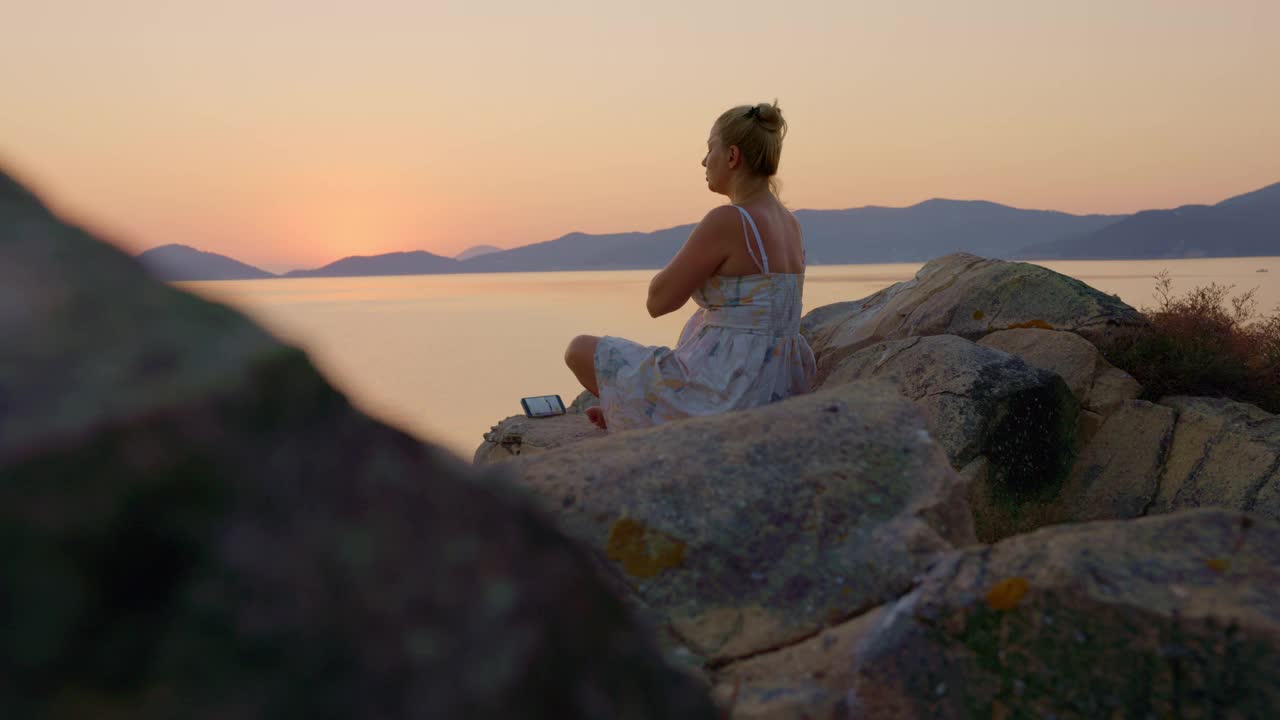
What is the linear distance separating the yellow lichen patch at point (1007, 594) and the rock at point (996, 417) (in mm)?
3096

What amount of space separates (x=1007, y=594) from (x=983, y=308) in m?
5.20

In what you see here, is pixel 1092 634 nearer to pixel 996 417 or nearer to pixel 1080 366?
pixel 996 417

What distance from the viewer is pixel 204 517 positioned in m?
1.15

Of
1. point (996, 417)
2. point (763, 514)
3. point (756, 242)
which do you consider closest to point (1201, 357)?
point (996, 417)

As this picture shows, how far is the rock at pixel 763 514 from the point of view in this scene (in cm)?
254

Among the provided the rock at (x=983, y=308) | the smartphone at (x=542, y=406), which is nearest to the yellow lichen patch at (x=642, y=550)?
the rock at (x=983, y=308)

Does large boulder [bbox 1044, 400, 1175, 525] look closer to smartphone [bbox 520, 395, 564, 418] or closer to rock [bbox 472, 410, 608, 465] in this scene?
rock [bbox 472, 410, 608, 465]

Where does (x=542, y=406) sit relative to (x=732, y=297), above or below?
below

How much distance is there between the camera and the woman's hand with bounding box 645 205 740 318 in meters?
5.38

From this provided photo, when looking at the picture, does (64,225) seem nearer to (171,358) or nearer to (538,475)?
(171,358)

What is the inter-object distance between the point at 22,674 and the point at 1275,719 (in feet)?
7.46

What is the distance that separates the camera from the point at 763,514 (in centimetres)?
270

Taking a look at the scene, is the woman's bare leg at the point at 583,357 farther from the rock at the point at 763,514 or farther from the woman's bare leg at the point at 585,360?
the rock at the point at 763,514

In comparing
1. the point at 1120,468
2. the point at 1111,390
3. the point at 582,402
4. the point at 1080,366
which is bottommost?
the point at 1120,468
